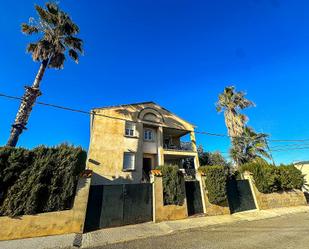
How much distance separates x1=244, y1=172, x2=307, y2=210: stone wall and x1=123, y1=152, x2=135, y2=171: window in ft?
31.1

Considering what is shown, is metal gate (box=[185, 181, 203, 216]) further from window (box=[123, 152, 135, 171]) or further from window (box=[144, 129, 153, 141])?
window (box=[144, 129, 153, 141])

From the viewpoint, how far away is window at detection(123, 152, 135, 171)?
611 inches

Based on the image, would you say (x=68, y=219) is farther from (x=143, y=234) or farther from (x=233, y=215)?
(x=233, y=215)

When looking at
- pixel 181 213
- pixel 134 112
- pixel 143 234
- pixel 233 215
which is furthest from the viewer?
pixel 134 112

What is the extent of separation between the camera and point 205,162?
26469mm

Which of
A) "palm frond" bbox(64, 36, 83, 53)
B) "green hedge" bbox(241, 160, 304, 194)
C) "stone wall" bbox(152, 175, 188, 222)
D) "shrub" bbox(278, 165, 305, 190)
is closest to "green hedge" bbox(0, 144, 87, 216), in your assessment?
"stone wall" bbox(152, 175, 188, 222)

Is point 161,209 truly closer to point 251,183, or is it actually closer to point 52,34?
point 251,183

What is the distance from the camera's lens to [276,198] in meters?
13.3

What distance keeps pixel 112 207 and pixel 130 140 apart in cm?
849

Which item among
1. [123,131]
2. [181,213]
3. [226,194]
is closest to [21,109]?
[123,131]

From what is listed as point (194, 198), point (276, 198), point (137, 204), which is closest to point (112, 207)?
point (137, 204)

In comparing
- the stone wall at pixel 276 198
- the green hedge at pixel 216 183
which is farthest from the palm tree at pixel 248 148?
the green hedge at pixel 216 183

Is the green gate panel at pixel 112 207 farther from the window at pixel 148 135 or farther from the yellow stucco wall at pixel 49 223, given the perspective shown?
the window at pixel 148 135

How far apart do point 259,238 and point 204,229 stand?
2298 mm
